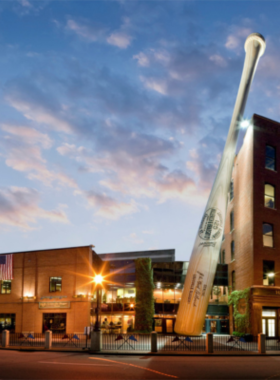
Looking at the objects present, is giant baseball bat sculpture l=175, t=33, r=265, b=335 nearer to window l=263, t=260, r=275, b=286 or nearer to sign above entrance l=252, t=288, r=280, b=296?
sign above entrance l=252, t=288, r=280, b=296

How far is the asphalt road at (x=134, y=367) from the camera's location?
52.1ft

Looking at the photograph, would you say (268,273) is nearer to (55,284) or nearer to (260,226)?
(260,226)

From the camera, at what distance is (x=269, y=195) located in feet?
129

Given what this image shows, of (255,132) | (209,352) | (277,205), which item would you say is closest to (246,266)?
(277,205)

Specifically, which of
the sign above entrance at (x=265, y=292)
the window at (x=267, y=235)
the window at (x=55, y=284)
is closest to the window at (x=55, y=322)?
the window at (x=55, y=284)

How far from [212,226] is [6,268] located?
20932 millimetres

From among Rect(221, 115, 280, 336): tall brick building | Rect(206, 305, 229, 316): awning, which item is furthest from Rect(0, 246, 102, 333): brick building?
Rect(221, 115, 280, 336): tall brick building

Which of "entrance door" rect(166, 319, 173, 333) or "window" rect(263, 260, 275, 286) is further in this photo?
"entrance door" rect(166, 319, 173, 333)

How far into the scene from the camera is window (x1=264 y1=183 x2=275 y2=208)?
39.1m

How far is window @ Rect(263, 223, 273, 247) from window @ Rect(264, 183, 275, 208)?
1971mm

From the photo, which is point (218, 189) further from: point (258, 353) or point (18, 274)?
point (18, 274)

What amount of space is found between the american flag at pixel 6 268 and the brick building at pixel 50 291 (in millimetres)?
356

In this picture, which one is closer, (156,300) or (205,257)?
(205,257)

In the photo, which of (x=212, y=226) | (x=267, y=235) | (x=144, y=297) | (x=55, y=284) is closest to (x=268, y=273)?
(x=267, y=235)
